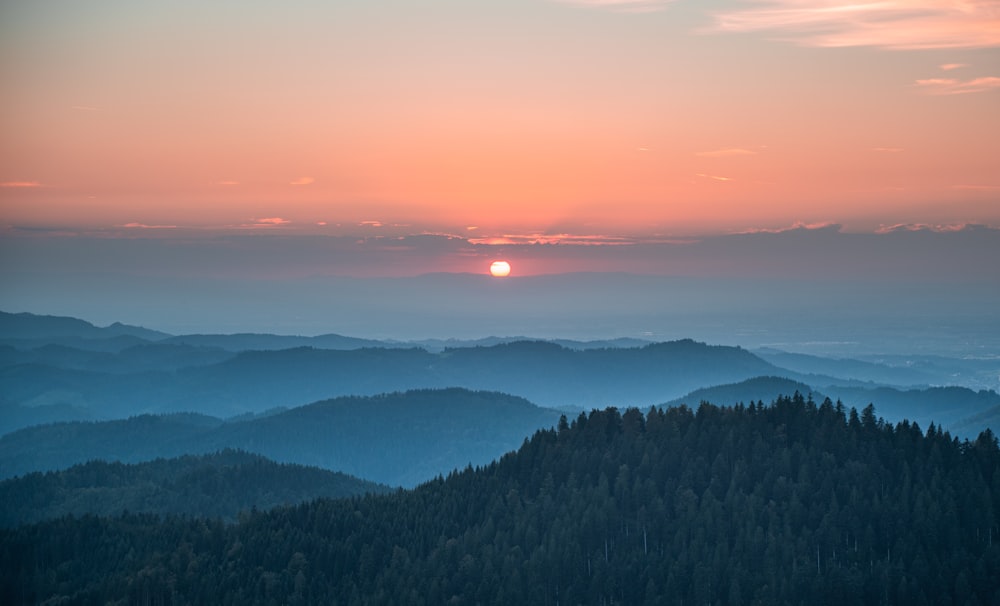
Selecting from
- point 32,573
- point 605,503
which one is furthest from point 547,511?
point 32,573

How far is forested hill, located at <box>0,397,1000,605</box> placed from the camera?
146 m

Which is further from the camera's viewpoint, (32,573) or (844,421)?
(32,573)

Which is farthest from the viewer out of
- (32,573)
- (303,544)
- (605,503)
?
(32,573)

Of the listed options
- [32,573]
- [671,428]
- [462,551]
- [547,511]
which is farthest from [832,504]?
[32,573]

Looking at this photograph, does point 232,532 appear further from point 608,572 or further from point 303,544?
point 608,572

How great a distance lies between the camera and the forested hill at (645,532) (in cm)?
14650

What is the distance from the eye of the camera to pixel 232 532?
18800 cm

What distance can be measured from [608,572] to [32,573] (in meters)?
109

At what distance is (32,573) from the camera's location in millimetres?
193500

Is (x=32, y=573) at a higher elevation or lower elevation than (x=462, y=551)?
lower

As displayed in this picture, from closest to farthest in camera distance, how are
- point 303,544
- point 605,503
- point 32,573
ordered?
point 605,503
point 303,544
point 32,573

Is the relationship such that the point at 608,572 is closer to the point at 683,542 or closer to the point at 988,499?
the point at 683,542

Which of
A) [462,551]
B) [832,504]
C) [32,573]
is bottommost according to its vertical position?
[32,573]

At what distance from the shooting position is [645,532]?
161375 mm
